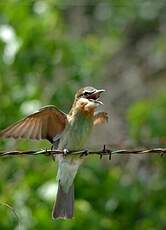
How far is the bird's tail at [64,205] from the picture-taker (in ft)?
19.8

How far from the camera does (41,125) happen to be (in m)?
5.82

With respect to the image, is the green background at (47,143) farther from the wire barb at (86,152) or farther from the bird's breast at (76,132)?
the wire barb at (86,152)

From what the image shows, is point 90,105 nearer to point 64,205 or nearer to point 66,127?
point 66,127

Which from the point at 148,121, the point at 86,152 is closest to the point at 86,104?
the point at 86,152

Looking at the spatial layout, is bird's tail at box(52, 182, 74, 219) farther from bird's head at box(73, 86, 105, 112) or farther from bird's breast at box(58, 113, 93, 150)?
bird's head at box(73, 86, 105, 112)

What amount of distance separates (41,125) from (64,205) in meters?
0.61

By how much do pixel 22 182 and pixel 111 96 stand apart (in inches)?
231

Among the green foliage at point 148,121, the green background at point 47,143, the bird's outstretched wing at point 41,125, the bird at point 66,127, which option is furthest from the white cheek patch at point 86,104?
the green foliage at point 148,121

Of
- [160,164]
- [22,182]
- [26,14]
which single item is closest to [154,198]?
[160,164]

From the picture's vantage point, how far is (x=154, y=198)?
8094 millimetres

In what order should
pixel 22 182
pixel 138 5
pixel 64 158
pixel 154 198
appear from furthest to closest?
pixel 138 5 → pixel 154 198 → pixel 22 182 → pixel 64 158

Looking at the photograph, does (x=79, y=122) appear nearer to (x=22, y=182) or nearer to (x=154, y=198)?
(x=22, y=182)

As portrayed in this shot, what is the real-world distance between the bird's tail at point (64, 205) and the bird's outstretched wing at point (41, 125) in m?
0.46

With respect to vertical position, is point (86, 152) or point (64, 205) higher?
point (86, 152)
